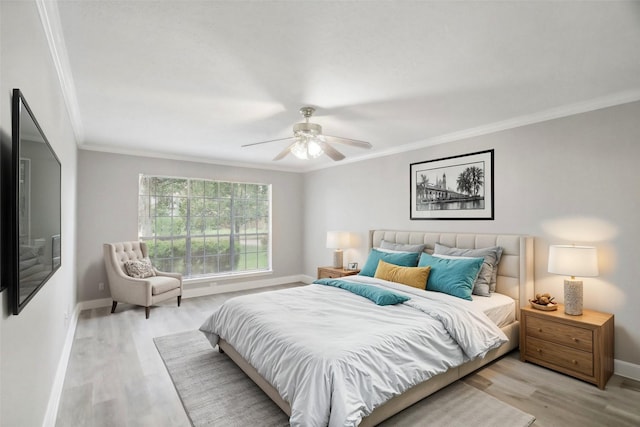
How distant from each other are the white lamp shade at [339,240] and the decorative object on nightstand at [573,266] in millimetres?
2951

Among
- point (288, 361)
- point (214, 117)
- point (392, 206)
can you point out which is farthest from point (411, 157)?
point (288, 361)

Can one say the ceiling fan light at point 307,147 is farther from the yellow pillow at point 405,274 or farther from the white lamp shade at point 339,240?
the white lamp shade at point 339,240

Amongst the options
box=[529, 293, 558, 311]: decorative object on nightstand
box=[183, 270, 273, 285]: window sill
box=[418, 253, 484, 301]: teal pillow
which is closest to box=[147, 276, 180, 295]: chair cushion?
box=[183, 270, 273, 285]: window sill

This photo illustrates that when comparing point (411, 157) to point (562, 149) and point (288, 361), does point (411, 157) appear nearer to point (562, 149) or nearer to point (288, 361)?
point (562, 149)

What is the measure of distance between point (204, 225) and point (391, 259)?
351cm

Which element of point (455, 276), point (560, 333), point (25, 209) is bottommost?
point (560, 333)

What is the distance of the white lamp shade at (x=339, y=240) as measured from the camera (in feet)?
17.8

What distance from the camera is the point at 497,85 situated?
267 centimetres

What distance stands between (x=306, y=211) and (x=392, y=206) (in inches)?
93.1

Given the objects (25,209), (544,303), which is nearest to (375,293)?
(544,303)

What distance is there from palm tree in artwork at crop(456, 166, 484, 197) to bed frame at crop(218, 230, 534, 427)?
55cm

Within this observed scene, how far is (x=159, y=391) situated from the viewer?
2.63 metres

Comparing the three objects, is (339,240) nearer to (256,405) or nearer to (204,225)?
(204,225)

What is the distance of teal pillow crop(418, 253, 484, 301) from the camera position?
3.29 m
